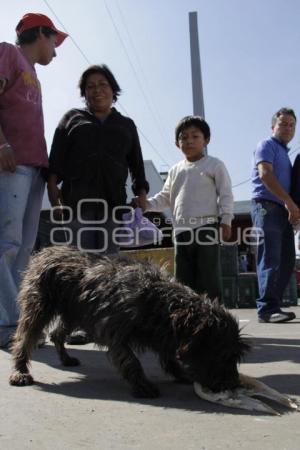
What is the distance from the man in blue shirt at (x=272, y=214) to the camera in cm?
558

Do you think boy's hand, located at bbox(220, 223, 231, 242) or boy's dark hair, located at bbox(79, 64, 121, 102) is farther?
boy's hand, located at bbox(220, 223, 231, 242)

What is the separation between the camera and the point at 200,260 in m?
4.38

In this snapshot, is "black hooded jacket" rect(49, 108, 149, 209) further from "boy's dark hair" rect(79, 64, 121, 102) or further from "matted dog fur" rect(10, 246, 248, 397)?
"matted dog fur" rect(10, 246, 248, 397)

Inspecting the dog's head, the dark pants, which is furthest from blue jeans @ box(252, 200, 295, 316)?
the dog's head

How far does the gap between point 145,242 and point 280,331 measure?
5.21ft

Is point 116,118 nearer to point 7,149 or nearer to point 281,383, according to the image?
point 7,149

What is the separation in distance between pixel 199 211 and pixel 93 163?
3.23 ft

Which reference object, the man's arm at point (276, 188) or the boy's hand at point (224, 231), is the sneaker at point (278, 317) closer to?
the man's arm at point (276, 188)

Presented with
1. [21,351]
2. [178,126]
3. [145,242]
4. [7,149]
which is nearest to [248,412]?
[21,351]

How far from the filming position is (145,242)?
14.1 ft

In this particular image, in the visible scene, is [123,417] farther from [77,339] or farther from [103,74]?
[103,74]

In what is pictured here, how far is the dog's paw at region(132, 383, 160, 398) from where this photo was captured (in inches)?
100

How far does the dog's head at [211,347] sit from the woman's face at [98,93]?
2.23 m

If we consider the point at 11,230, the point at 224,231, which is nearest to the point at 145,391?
the point at 11,230
